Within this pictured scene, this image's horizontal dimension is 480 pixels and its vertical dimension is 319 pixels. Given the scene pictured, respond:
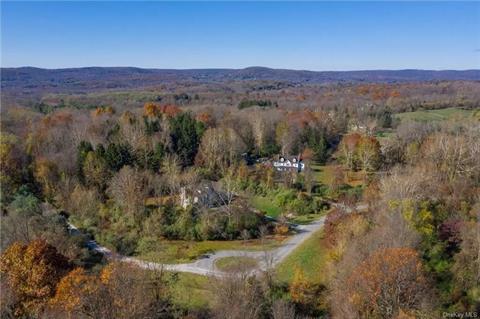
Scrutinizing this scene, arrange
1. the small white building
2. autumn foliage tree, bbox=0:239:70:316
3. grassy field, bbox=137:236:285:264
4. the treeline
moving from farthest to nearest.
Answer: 1. the small white building
2. grassy field, bbox=137:236:285:264
3. autumn foliage tree, bbox=0:239:70:316
4. the treeline

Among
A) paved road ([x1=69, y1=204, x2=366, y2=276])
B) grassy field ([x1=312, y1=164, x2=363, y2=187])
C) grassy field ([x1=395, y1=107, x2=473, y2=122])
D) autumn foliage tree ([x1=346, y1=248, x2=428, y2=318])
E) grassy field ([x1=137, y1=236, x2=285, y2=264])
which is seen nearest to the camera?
autumn foliage tree ([x1=346, y1=248, x2=428, y2=318])

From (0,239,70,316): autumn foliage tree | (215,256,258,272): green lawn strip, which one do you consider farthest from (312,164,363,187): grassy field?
(0,239,70,316): autumn foliage tree

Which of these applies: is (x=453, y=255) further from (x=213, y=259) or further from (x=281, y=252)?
(x=213, y=259)

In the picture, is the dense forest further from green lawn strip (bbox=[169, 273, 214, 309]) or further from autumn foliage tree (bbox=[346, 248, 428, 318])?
green lawn strip (bbox=[169, 273, 214, 309])

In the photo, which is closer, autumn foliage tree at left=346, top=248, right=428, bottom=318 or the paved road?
autumn foliage tree at left=346, top=248, right=428, bottom=318

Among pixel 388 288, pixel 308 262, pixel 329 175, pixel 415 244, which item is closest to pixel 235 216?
pixel 308 262

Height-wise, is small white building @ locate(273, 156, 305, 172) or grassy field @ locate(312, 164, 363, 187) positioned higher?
small white building @ locate(273, 156, 305, 172)
